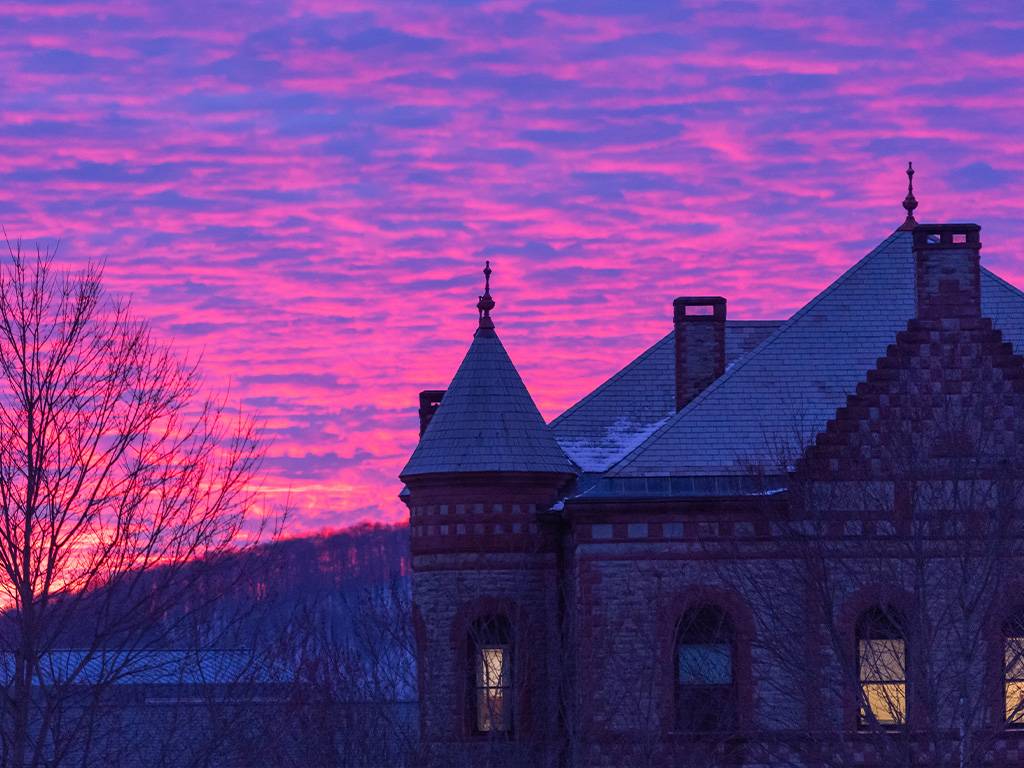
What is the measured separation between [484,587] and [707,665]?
4523 millimetres

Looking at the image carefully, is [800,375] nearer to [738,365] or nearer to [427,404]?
[738,365]

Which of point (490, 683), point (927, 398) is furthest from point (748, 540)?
point (490, 683)

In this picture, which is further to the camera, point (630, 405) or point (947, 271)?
point (630, 405)

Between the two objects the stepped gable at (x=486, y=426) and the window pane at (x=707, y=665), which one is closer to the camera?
the window pane at (x=707, y=665)

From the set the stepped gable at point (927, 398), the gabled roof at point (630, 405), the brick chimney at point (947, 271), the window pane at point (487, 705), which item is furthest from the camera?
the gabled roof at point (630, 405)

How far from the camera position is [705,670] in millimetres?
31328

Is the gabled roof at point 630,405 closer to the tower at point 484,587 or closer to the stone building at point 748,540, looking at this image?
the stone building at point 748,540

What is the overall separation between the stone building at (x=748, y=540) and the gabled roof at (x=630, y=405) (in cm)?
8

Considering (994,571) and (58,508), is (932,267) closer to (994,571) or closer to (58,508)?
(994,571)

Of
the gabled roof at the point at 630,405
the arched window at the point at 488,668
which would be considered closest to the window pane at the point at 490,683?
the arched window at the point at 488,668

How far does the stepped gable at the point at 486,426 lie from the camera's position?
33469 mm

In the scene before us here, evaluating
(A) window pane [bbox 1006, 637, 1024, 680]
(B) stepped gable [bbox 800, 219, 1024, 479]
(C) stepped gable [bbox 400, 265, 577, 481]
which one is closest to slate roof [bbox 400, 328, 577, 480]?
(C) stepped gable [bbox 400, 265, 577, 481]

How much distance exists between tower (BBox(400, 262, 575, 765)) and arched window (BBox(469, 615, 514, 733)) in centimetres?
2

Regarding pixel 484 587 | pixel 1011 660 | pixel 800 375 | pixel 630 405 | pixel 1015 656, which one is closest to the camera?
pixel 1015 656
